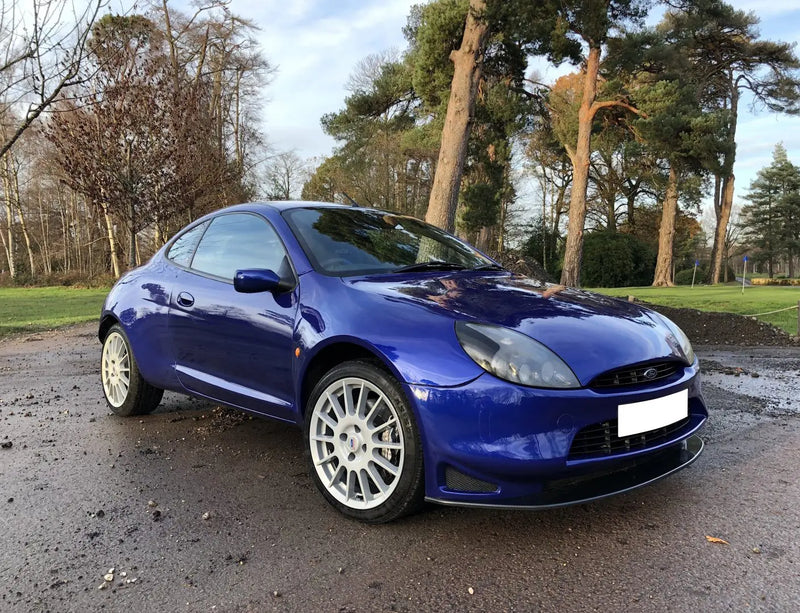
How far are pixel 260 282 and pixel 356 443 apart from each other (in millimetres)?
1015

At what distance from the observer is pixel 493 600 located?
203cm

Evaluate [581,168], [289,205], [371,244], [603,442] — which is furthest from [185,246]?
[581,168]

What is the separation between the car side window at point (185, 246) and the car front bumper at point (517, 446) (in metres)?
2.37

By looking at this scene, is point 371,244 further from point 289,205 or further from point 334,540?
point 334,540

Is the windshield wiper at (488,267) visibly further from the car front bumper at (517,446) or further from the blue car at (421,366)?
the car front bumper at (517,446)

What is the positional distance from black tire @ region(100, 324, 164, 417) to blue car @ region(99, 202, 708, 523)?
2.37ft

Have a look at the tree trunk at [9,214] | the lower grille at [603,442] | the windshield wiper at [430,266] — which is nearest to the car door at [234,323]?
the windshield wiper at [430,266]

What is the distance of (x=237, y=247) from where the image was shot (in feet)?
12.1

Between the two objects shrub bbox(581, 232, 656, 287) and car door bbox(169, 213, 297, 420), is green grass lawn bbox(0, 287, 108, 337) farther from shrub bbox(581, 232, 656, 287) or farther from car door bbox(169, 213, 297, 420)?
shrub bbox(581, 232, 656, 287)

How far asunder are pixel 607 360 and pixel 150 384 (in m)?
3.37

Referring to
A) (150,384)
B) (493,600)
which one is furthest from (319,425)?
(150,384)

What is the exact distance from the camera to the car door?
10.2 feet

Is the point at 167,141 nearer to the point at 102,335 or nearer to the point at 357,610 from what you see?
the point at 102,335

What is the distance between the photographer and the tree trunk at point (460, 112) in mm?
11703
